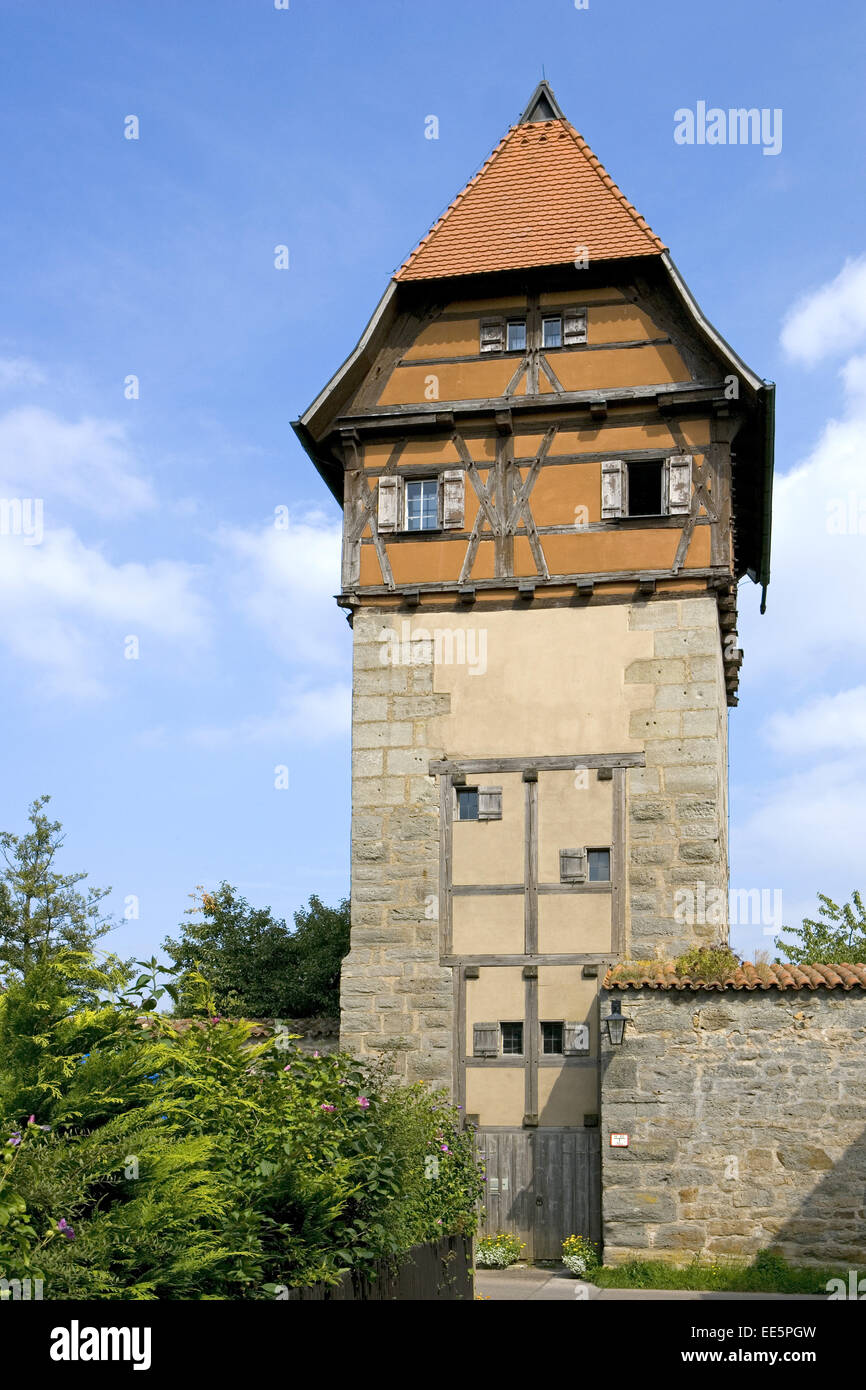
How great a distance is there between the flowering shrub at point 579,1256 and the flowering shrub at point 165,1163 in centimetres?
798

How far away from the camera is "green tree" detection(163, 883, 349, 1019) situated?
2144cm

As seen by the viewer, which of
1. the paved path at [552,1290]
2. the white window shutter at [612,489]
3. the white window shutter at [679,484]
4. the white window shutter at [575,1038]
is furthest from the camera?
the white window shutter at [612,489]

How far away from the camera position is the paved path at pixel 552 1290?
1383cm

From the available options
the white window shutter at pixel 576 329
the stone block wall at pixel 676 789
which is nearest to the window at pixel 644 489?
the stone block wall at pixel 676 789

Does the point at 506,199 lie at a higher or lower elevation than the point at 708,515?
higher

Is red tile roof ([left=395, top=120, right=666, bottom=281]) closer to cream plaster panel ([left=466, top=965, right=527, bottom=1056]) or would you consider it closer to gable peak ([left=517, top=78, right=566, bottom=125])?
gable peak ([left=517, top=78, right=566, bottom=125])

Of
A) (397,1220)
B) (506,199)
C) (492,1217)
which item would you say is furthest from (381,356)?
(397,1220)

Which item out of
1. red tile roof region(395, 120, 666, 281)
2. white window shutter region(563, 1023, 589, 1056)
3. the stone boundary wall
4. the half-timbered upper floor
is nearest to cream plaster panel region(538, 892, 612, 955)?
white window shutter region(563, 1023, 589, 1056)

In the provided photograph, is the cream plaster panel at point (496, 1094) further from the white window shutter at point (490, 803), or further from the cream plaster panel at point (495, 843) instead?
the white window shutter at point (490, 803)
